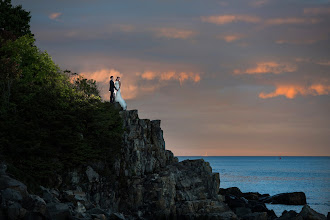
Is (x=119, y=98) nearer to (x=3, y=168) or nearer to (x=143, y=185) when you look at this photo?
(x=143, y=185)

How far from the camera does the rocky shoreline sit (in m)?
37.4

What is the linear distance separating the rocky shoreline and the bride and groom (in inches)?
62.7

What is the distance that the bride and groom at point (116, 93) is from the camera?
4516cm

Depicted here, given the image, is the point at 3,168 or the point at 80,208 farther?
Result: the point at 3,168

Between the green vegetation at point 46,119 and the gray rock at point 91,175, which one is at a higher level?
the green vegetation at point 46,119

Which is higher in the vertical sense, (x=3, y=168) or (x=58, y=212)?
(x=3, y=168)

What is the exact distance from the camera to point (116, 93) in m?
45.2

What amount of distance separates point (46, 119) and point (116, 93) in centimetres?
899

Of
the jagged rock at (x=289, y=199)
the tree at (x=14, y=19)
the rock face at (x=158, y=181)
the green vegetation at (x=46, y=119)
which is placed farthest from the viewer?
the jagged rock at (x=289, y=199)

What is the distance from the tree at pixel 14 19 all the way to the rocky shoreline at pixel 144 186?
739 inches

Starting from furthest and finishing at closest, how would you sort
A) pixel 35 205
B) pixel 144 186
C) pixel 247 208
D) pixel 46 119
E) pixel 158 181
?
pixel 247 208
pixel 158 181
pixel 144 186
pixel 46 119
pixel 35 205

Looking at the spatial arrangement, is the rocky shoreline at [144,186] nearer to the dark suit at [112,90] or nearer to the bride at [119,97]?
the bride at [119,97]

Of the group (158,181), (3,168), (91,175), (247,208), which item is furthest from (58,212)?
(247,208)

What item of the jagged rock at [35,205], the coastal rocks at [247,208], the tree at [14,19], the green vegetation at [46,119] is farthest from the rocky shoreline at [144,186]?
the tree at [14,19]
